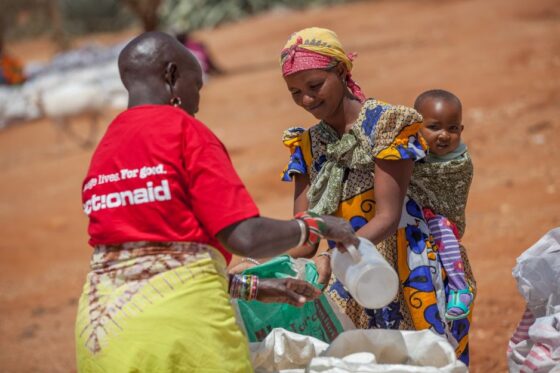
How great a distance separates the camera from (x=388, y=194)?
314cm

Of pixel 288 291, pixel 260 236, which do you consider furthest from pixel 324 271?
pixel 260 236

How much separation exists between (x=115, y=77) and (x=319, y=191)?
52.2 feet

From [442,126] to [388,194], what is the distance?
62 cm

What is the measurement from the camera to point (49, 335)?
7703mm

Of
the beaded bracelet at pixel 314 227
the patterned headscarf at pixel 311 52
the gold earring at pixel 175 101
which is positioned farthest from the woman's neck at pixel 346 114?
the gold earring at pixel 175 101

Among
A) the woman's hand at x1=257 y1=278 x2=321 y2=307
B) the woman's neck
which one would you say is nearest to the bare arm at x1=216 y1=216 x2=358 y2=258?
the woman's hand at x1=257 y1=278 x2=321 y2=307

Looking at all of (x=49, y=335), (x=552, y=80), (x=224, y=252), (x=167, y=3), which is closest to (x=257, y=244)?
(x=224, y=252)

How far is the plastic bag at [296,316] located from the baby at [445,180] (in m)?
0.47

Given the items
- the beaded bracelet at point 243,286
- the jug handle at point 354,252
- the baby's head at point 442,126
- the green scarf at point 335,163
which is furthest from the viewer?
the baby's head at point 442,126

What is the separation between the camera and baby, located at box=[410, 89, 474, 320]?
11.2ft

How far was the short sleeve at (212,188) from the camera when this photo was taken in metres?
2.55

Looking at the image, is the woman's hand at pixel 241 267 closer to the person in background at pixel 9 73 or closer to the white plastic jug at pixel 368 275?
the white plastic jug at pixel 368 275

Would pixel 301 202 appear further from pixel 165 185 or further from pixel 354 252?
pixel 165 185

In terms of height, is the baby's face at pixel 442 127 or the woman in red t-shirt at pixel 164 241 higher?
the baby's face at pixel 442 127
